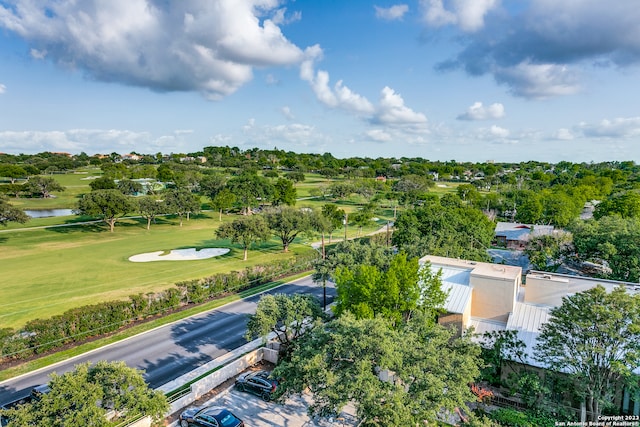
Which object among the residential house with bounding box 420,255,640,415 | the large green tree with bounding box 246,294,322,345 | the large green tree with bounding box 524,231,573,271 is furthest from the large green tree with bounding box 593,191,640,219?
the large green tree with bounding box 246,294,322,345

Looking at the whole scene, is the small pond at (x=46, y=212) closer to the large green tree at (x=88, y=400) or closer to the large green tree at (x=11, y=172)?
the large green tree at (x=11, y=172)

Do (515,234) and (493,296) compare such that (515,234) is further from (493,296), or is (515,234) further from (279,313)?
(279,313)

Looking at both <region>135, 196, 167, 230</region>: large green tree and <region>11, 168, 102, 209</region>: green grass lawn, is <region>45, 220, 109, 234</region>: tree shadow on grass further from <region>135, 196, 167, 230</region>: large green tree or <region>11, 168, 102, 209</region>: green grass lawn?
<region>135, 196, 167, 230</region>: large green tree

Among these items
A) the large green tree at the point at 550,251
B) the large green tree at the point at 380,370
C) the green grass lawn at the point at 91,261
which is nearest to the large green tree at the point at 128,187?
the green grass lawn at the point at 91,261

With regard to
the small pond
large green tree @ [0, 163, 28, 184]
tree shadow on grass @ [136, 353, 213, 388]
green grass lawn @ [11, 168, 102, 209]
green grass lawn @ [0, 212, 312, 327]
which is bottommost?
tree shadow on grass @ [136, 353, 213, 388]

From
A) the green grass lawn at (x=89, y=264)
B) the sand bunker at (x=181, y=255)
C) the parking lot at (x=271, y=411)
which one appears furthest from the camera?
the sand bunker at (x=181, y=255)

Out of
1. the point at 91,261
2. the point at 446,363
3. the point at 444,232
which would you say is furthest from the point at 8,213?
the point at 446,363
